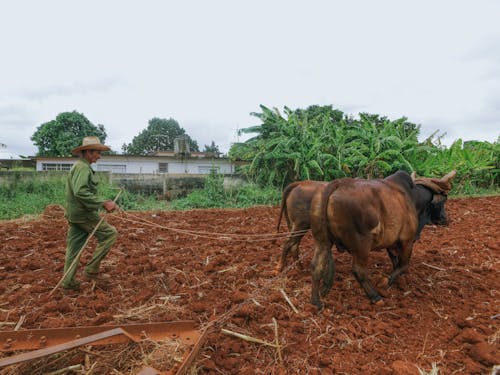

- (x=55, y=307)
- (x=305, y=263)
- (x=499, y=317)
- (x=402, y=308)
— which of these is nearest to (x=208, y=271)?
(x=305, y=263)

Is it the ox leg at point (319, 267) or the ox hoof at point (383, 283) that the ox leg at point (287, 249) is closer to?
the ox leg at point (319, 267)

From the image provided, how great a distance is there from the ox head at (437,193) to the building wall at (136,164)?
1711cm

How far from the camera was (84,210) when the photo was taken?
3.70 metres

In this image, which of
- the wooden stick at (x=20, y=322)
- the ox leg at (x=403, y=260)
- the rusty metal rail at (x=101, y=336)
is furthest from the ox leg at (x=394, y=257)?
the wooden stick at (x=20, y=322)

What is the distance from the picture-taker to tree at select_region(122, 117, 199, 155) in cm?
4147

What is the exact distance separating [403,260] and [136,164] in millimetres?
19980

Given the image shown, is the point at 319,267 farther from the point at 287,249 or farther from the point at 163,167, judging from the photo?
the point at 163,167

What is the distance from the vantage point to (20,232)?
20.2 ft

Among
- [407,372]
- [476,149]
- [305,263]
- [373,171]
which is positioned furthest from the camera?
[476,149]

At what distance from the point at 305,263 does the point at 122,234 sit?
346cm

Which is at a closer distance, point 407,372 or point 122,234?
point 407,372

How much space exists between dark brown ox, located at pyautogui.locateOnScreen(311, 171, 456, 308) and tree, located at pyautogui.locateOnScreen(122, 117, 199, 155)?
1541 inches

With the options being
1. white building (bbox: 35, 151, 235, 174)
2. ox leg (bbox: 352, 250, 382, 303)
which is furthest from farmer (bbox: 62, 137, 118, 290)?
white building (bbox: 35, 151, 235, 174)

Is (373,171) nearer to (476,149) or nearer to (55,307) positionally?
(476,149)
